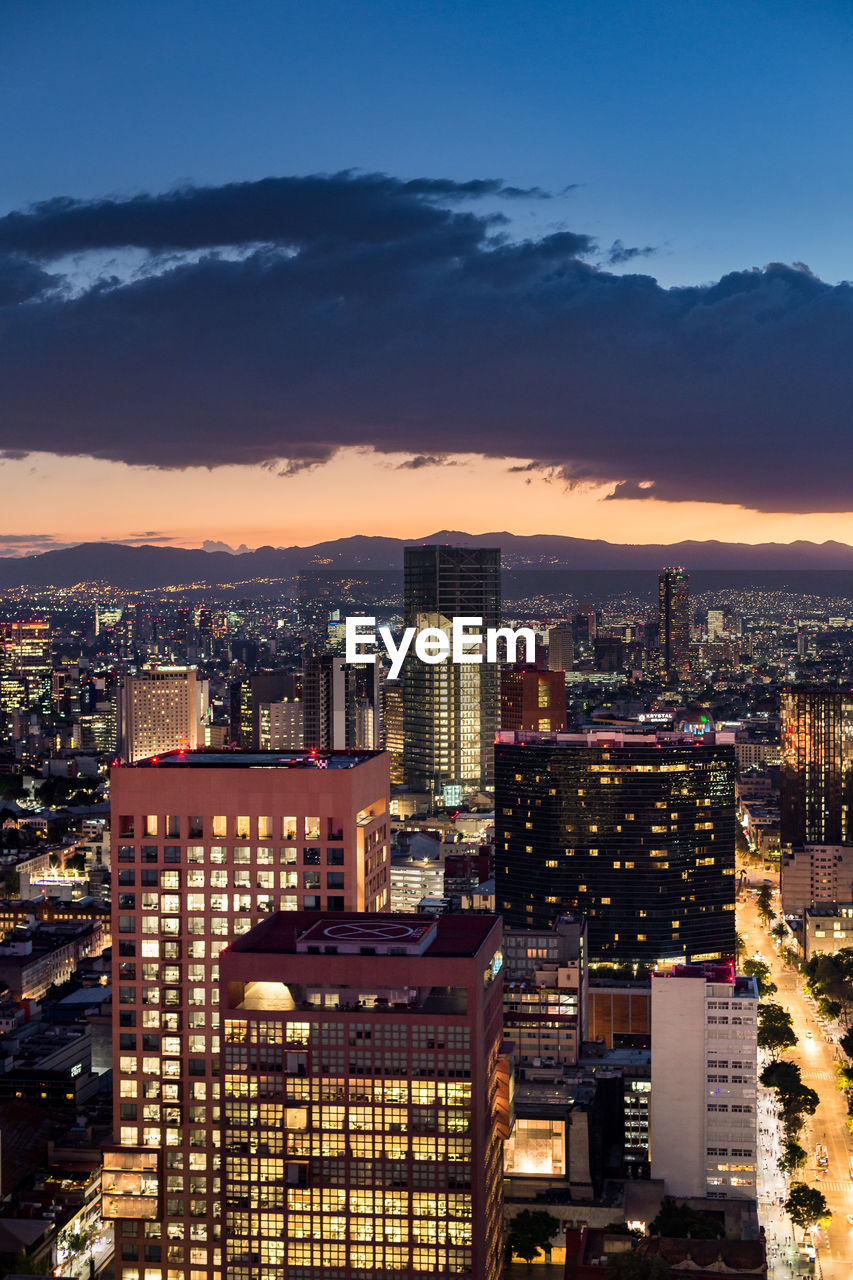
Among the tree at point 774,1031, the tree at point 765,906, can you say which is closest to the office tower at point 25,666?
the tree at point 765,906

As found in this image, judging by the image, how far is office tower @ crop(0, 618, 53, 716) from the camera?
160m

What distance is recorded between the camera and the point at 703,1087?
44.6 meters

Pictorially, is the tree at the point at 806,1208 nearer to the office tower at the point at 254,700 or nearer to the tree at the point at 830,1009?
the tree at the point at 830,1009

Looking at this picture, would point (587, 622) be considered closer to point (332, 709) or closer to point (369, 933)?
point (332, 709)

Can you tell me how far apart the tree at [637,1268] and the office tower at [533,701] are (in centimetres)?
7617

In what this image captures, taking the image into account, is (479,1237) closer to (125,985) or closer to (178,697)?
(125,985)

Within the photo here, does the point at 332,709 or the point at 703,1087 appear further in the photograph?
the point at 332,709

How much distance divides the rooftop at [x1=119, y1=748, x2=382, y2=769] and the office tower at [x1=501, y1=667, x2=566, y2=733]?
7294 centimetres

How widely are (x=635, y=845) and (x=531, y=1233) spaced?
112ft

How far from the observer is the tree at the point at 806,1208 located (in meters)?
42.2

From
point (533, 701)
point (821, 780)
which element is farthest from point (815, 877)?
point (533, 701)

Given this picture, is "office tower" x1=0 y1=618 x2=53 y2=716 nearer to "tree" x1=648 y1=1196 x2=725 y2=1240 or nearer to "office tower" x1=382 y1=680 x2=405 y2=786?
"office tower" x1=382 y1=680 x2=405 y2=786

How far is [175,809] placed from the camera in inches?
1233

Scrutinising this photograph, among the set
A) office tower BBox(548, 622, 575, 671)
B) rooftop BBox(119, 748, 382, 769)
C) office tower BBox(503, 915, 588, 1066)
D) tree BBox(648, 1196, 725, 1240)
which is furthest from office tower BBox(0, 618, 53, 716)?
rooftop BBox(119, 748, 382, 769)
